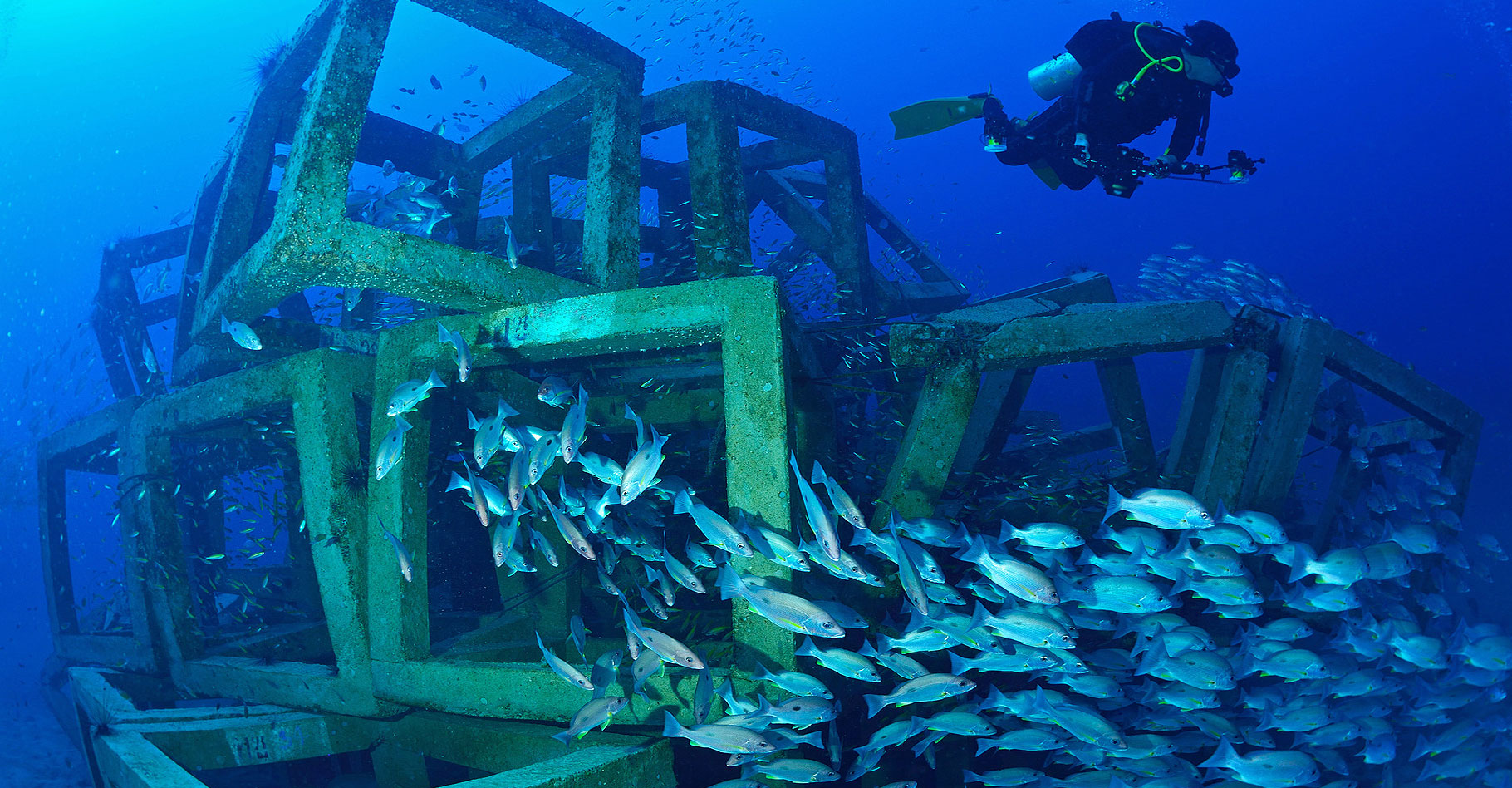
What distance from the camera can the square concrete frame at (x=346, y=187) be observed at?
13.0 ft

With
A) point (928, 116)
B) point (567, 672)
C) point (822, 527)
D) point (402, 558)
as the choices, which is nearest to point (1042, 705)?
point (822, 527)

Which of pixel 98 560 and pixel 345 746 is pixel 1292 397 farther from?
pixel 98 560

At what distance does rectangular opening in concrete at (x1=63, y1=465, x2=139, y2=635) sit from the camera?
30.8ft

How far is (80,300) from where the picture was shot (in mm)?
103000

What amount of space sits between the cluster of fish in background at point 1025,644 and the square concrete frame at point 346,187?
57 centimetres

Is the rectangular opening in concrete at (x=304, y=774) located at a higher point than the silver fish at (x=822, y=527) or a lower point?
lower

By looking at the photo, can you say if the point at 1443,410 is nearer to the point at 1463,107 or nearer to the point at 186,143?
the point at 1463,107

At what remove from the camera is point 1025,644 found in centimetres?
393

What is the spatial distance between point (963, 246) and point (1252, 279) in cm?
8561

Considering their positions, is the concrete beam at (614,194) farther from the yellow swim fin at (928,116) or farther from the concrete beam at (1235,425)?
the concrete beam at (1235,425)

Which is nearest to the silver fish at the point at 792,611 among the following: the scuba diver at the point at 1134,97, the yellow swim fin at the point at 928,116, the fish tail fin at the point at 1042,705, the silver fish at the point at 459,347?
the fish tail fin at the point at 1042,705

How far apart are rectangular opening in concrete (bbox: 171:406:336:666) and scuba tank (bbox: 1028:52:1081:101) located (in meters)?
7.71

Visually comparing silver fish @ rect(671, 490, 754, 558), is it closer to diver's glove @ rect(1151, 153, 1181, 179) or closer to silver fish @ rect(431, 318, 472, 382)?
silver fish @ rect(431, 318, 472, 382)

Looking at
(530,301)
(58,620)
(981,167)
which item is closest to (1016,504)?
(530,301)
